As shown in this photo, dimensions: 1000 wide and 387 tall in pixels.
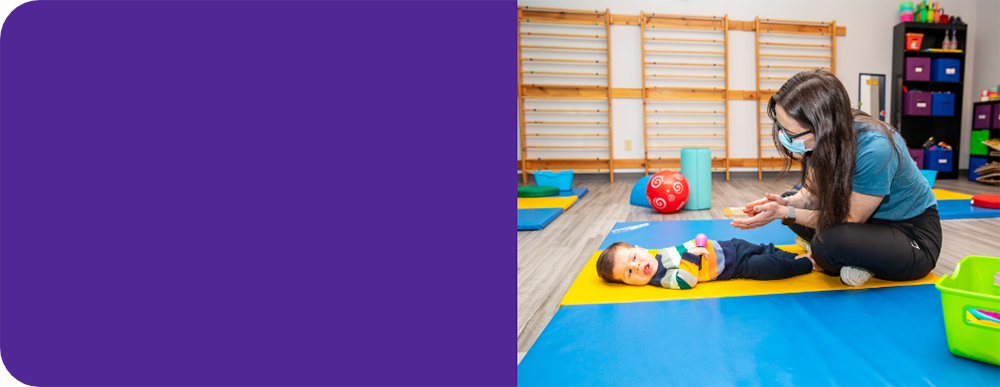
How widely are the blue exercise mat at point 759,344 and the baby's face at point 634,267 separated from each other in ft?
0.52

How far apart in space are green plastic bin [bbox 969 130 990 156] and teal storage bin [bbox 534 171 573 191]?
4.47 metres

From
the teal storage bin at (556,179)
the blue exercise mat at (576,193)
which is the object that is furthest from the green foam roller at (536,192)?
the teal storage bin at (556,179)

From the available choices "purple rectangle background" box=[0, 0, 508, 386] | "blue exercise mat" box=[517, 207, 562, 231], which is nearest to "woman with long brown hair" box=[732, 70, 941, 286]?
"purple rectangle background" box=[0, 0, 508, 386]

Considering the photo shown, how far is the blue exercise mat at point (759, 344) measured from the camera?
97 cm

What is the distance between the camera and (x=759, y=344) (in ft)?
3.63

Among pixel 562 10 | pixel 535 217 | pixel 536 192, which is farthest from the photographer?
pixel 562 10

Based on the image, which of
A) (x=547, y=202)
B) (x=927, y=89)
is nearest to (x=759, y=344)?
(x=547, y=202)

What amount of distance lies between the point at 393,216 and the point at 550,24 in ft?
18.0

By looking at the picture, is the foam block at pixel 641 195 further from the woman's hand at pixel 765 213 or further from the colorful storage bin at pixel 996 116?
the colorful storage bin at pixel 996 116

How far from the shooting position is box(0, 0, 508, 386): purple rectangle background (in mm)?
329

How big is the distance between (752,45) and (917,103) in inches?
73.7

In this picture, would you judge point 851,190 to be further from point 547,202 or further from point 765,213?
point 547,202

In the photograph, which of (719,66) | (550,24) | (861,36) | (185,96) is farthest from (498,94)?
(861,36)

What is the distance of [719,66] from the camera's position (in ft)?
18.1
